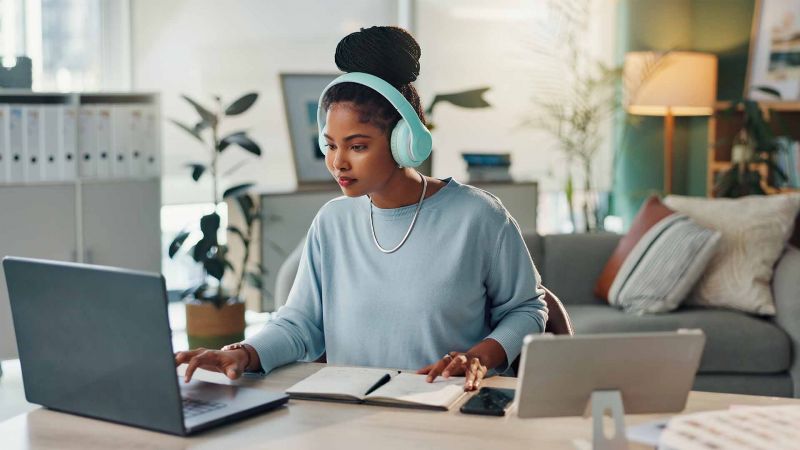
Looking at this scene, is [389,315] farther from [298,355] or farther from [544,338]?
[544,338]

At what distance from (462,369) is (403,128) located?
0.43 m

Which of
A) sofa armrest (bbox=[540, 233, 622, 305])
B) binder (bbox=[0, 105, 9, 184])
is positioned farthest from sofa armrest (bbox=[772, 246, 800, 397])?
binder (bbox=[0, 105, 9, 184])

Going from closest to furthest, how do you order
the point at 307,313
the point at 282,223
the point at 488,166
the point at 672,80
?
the point at 307,313 → the point at 282,223 → the point at 488,166 → the point at 672,80

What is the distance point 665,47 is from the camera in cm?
636

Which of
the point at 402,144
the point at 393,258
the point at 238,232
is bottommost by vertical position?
the point at 238,232

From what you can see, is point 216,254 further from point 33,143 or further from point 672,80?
point 672,80

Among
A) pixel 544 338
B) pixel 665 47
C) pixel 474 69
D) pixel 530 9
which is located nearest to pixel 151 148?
pixel 474 69

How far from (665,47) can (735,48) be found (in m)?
0.42

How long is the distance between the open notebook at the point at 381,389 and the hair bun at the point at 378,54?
1.76 ft

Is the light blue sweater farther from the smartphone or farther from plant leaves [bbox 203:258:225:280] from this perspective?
plant leaves [bbox 203:258:225:280]

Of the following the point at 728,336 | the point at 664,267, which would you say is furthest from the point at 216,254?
the point at 728,336

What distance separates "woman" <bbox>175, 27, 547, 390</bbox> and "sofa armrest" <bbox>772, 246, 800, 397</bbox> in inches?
76.1

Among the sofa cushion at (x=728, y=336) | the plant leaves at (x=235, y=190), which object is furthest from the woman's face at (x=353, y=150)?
the plant leaves at (x=235, y=190)

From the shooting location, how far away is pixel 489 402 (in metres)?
1.60
